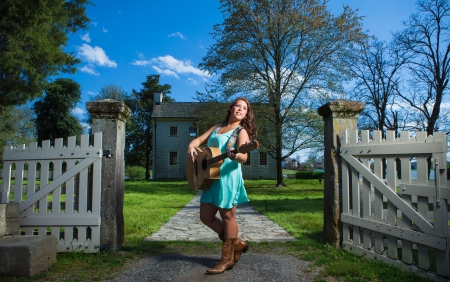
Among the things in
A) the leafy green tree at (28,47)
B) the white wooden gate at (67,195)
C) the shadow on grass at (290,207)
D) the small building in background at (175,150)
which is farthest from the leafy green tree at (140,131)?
the white wooden gate at (67,195)

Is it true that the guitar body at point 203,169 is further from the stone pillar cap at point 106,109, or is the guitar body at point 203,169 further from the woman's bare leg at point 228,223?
the stone pillar cap at point 106,109

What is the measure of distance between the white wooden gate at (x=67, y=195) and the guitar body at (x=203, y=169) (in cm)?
140

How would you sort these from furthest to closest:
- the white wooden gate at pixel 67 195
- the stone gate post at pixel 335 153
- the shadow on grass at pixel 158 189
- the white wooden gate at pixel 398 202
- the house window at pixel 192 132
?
the house window at pixel 192 132 < the shadow on grass at pixel 158 189 < the stone gate post at pixel 335 153 < the white wooden gate at pixel 67 195 < the white wooden gate at pixel 398 202

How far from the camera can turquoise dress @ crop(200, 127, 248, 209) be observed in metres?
3.55

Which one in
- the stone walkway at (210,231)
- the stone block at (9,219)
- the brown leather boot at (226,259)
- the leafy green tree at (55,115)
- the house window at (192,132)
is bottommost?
the stone walkway at (210,231)

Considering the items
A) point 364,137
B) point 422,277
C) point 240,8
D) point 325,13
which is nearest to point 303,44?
point 325,13

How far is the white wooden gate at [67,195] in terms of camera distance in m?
4.30

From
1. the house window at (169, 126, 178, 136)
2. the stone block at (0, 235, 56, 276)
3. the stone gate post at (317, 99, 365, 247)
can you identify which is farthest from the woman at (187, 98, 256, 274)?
the house window at (169, 126, 178, 136)

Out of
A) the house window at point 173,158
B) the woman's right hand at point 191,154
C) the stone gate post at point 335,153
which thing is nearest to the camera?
the woman's right hand at point 191,154

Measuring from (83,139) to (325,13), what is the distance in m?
18.7

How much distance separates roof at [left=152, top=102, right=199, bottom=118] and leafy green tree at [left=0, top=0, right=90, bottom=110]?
16.6 meters

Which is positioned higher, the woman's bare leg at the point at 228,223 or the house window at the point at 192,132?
the house window at the point at 192,132

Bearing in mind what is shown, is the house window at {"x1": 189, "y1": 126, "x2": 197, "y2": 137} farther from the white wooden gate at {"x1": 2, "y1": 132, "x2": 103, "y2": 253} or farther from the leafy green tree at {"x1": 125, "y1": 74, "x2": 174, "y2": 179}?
the white wooden gate at {"x1": 2, "y1": 132, "x2": 103, "y2": 253}

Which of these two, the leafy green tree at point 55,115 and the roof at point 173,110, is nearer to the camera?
the roof at point 173,110
